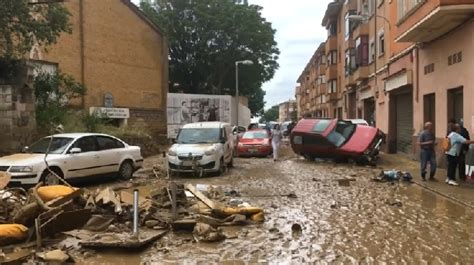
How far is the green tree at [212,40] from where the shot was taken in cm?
4725

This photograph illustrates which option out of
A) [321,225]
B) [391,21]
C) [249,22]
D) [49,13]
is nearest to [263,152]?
[391,21]

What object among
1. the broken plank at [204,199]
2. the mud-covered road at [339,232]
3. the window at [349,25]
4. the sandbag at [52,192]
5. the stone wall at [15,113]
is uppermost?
the window at [349,25]

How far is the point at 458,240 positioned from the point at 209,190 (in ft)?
19.1

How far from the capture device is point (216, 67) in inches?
1946

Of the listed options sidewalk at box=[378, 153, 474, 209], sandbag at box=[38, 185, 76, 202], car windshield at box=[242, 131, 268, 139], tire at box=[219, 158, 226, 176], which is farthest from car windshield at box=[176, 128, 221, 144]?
sandbag at box=[38, 185, 76, 202]

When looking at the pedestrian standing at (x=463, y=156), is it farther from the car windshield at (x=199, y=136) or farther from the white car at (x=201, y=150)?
the car windshield at (x=199, y=136)

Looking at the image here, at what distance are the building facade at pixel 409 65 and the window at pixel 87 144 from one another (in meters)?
10.5

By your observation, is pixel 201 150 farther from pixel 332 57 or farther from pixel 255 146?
pixel 332 57

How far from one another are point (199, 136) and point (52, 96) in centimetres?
832

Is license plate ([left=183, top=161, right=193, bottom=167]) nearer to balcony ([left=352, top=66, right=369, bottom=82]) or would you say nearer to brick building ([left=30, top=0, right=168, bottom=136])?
brick building ([left=30, top=0, right=168, bottom=136])

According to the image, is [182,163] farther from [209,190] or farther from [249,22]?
[249,22]

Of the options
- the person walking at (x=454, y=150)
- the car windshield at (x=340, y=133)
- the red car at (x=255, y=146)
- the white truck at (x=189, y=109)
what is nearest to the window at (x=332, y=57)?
the white truck at (x=189, y=109)

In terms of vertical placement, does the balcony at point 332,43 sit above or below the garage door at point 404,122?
above

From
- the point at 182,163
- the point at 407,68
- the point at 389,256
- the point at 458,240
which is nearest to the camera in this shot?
the point at 389,256
